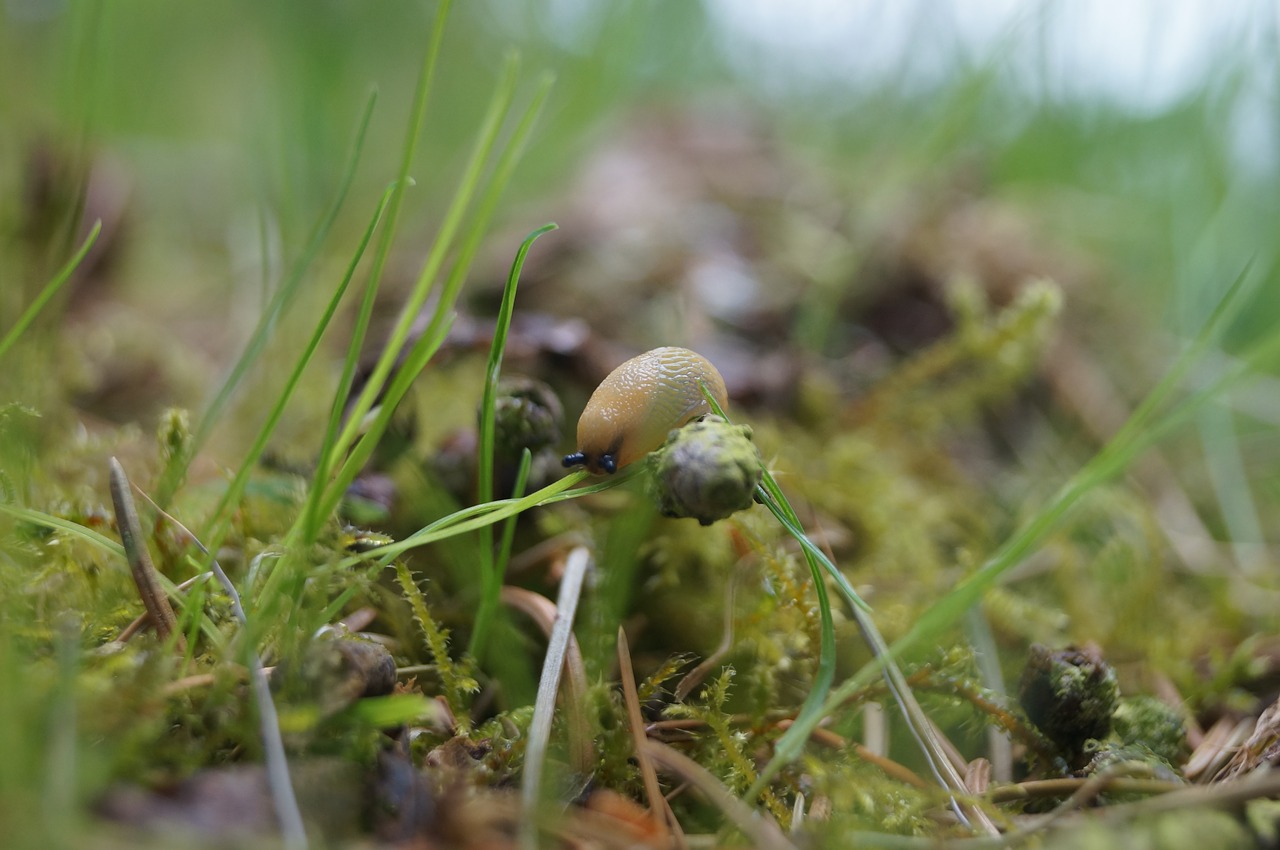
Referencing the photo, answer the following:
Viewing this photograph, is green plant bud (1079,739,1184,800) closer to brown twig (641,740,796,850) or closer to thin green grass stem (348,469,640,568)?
brown twig (641,740,796,850)

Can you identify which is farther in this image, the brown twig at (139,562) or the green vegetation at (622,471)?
the brown twig at (139,562)

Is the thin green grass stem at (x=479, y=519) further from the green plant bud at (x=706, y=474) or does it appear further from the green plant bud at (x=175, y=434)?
the green plant bud at (x=175, y=434)

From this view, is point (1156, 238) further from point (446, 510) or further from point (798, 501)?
point (446, 510)

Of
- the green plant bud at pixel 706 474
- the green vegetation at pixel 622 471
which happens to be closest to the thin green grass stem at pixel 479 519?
the green vegetation at pixel 622 471

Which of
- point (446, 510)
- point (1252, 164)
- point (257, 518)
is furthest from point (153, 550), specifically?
point (1252, 164)

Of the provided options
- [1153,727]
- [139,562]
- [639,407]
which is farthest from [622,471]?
[1153,727]
